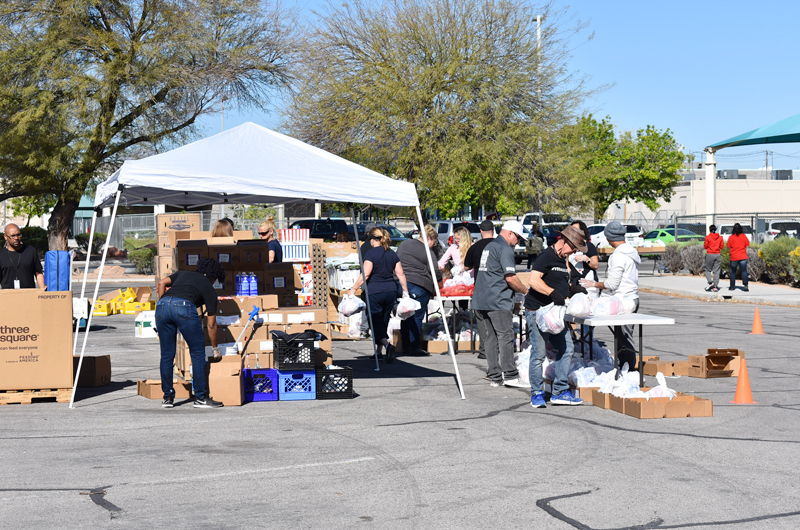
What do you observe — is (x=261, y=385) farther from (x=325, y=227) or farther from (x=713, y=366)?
(x=325, y=227)

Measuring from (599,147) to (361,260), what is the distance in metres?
47.6

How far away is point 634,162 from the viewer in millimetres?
56750

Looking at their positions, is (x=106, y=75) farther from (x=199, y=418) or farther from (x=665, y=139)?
(x=665, y=139)

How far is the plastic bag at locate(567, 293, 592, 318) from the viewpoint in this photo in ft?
27.4

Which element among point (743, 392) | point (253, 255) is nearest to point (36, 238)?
point (253, 255)

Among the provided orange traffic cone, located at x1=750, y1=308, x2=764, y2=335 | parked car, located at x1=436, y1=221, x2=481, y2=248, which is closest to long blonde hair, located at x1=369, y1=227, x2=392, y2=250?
orange traffic cone, located at x1=750, y1=308, x2=764, y2=335

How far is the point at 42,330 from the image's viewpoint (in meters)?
8.89

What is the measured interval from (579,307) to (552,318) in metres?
0.34

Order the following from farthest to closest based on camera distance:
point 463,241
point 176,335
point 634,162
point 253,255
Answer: point 634,162 < point 463,241 < point 253,255 < point 176,335

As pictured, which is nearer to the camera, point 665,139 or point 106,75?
point 106,75

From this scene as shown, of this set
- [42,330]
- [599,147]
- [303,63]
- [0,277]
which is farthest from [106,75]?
[599,147]

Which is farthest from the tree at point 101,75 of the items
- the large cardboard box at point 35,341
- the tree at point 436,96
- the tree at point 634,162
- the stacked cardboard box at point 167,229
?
the tree at point 634,162

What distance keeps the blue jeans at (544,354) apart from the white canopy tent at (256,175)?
0.83 meters

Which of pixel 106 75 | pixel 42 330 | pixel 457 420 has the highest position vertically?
pixel 106 75
